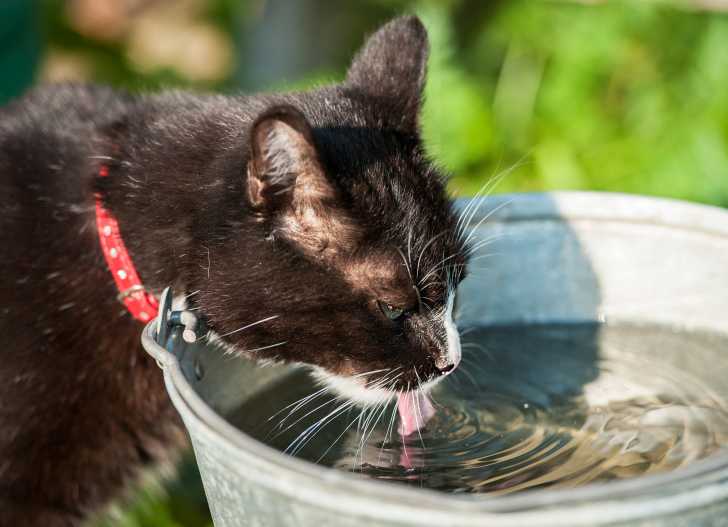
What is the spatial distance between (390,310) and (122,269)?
55cm

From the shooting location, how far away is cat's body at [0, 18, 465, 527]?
5.65 ft

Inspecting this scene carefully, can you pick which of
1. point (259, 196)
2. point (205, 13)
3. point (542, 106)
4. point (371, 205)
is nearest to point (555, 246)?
point (371, 205)

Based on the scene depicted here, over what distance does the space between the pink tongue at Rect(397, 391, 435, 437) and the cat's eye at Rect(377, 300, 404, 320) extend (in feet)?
0.50

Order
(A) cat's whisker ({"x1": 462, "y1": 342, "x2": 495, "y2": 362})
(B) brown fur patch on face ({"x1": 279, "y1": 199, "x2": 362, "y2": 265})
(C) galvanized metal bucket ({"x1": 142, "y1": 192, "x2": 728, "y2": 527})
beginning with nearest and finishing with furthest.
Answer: (C) galvanized metal bucket ({"x1": 142, "y1": 192, "x2": 728, "y2": 527}) < (B) brown fur patch on face ({"x1": 279, "y1": 199, "x2": 362, "y2": 265}) < (A) cat's whisker ({"x1": 462, "y1": 342, "x2": 495, "y2": 362})

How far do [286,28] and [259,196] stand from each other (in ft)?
11.5

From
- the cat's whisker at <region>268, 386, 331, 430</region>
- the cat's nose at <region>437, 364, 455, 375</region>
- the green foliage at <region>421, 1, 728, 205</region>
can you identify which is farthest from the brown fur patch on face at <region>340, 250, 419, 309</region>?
the green foliage at <region>421, 1, 728, 205</region>

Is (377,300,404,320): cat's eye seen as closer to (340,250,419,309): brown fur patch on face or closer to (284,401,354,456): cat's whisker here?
(340,250,419,309): brown fur patch on face

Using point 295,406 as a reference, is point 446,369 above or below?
above

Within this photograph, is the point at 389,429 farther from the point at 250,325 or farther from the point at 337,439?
the point at 250,325

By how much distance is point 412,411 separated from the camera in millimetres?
1866

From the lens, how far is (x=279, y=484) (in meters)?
1.27

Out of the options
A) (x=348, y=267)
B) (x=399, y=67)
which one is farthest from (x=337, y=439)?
(x=399, y=67)

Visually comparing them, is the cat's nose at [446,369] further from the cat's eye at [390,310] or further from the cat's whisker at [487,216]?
the cat's whisker at [487,216]

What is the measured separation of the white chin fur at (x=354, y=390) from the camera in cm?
182
